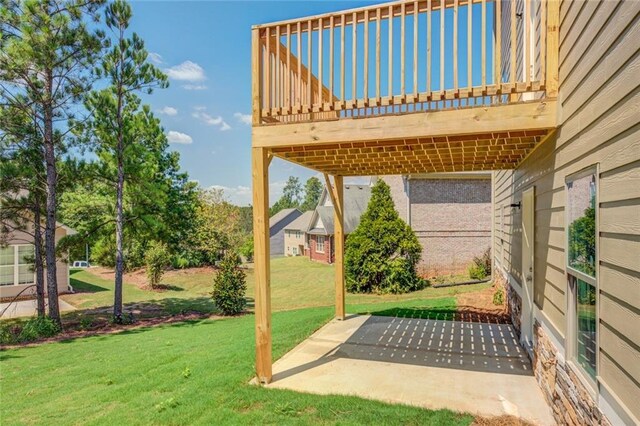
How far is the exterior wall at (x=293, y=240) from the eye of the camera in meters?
33.1

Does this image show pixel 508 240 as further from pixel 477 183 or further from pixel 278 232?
pixel 278 232

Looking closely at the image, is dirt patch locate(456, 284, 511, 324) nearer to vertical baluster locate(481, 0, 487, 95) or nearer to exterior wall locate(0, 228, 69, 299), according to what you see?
vertical baluster locate(481, 0, 487, 95)

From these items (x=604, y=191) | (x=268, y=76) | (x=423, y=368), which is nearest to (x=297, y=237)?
(x=423, y=368)

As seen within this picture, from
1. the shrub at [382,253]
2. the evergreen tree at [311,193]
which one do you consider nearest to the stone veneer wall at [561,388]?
the shrub at [382,253]

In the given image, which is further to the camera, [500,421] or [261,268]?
[261,268]

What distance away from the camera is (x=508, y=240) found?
823 centimetres

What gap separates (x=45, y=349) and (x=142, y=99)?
8.18 m

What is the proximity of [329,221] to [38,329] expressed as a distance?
1698 cm

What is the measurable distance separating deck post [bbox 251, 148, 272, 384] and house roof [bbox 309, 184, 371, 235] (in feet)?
59.9

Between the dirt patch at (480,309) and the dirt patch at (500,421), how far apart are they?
4.30m

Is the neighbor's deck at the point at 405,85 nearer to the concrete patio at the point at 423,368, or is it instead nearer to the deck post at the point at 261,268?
the deck post at the point at 261,268

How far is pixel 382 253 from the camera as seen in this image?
14188 mm

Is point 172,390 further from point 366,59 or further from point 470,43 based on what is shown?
point 470,43

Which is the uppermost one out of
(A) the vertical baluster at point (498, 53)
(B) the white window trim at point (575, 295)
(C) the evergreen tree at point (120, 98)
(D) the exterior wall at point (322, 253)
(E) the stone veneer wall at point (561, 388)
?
(C) the evergreen tree at point (120, 98)
